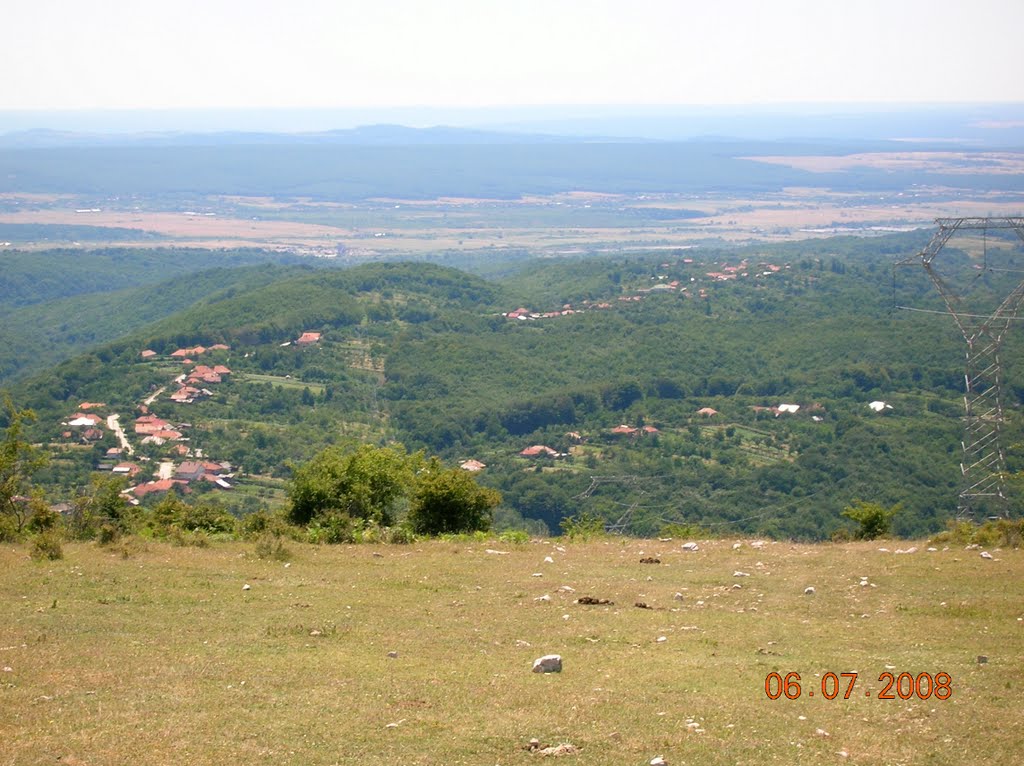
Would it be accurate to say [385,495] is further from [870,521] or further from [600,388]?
[600,388]

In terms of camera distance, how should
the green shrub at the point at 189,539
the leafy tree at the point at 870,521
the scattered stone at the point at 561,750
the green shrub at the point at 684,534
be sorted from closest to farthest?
the scattered stone at the point at 561,750, the green shrub at the point at 189,539, the leafy tree at the point at 870,521, the green shrub at the point at 684,534

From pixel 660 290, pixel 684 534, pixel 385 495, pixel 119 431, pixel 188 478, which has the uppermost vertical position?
pixel 385 495

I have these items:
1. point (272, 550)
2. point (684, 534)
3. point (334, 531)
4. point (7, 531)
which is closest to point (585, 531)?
point (684, 534)

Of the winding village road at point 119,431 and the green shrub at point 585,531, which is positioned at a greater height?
the green shrub at point 585,531

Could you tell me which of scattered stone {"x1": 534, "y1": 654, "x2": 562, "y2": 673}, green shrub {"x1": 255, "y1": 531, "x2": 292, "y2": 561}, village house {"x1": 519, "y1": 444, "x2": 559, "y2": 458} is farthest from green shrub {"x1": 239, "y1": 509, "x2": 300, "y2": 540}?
village house {"x1": 519, "y1": 444, "x2": 559, "y2": 458}

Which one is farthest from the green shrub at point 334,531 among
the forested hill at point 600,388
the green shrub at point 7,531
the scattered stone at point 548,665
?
the forested hill at point 600,388

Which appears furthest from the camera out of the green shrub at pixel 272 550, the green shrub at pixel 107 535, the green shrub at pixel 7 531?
the green shrub at pixel 7 531

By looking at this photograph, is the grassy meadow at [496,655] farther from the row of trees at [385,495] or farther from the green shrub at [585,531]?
the row of trees at [385,495]
